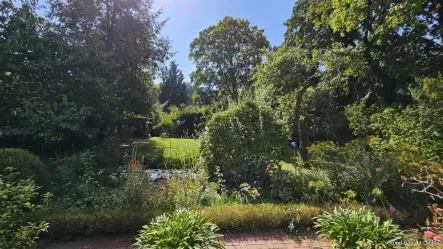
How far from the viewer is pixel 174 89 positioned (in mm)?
28906

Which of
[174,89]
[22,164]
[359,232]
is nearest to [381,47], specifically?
[359,232]

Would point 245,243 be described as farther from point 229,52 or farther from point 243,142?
point 229,52

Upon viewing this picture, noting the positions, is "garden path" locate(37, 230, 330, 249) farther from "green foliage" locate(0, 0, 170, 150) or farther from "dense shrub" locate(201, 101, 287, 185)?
"green foliage" locate(0, 0, 170, 150)

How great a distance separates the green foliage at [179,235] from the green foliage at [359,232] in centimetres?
117

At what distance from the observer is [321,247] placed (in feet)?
8.90

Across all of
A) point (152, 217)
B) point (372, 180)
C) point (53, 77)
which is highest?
point (53, 77)

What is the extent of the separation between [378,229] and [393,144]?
3.42 meters

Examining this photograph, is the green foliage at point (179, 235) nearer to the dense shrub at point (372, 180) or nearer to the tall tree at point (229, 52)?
the dense shrub at point (372, 180)

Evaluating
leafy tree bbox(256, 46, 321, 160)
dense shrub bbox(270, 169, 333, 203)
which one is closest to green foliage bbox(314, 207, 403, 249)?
dense shrub bbox(270, 169, 333, 203)

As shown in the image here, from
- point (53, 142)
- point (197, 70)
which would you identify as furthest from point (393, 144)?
point (197, 70)

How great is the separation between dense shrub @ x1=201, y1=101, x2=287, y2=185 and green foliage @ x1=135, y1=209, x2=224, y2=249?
7.68 feet

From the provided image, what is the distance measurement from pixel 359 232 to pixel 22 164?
190 inches

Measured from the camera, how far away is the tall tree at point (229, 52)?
1767cm

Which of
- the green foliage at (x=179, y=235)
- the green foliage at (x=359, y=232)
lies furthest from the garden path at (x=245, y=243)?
the green foliage at (x=179, y=235)
